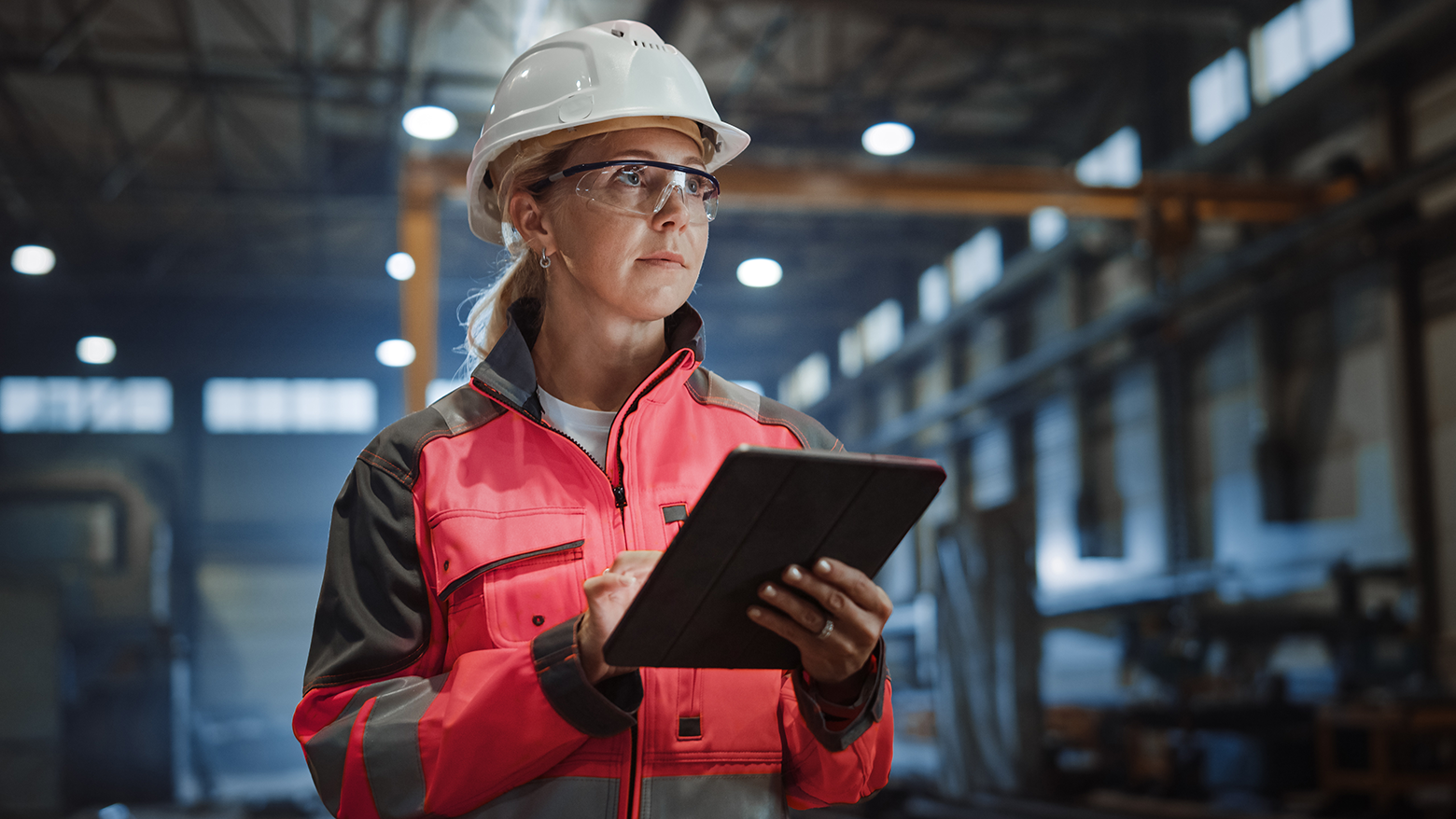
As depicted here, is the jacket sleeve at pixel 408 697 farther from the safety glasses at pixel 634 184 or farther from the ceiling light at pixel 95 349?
the ceiling light at pixel 95 349

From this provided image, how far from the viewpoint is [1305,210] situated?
9.70 meters

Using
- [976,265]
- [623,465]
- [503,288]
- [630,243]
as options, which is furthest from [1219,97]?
[623,465]

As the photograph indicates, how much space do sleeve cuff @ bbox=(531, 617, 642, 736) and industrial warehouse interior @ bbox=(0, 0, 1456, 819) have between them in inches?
156

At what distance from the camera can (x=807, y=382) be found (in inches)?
797

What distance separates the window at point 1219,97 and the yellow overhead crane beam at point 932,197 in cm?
149

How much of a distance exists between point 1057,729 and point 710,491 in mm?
10086

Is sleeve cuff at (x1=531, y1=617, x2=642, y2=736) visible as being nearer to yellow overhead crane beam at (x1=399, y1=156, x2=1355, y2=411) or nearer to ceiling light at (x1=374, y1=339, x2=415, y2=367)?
yellow overhead crane beam at (x1=399, y1=156, x2=1355, y2=411)

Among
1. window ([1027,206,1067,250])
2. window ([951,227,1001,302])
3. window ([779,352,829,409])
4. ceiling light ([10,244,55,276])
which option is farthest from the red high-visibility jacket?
window ([779,352,829,409])

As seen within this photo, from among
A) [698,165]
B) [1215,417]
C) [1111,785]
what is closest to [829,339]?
[1215,417]

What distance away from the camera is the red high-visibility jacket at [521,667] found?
120cm

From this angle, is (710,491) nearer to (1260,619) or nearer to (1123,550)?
(1260,619)

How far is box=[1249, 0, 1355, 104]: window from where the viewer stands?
966 cm

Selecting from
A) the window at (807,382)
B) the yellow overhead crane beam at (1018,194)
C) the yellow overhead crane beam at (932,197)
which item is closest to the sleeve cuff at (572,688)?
the yellow overhead crane beam at (932,197)

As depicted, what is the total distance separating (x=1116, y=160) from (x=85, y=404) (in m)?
16.2
